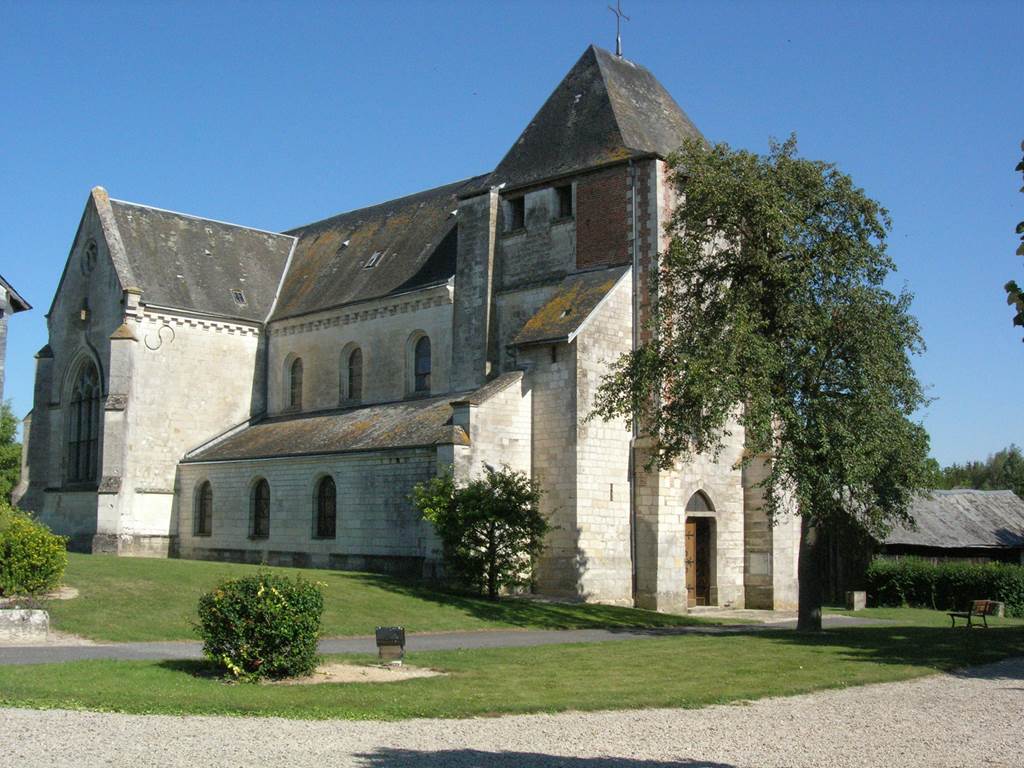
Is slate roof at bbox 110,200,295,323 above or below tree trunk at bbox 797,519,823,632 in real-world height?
above

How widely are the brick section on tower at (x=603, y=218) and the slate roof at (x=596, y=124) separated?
0.46 m

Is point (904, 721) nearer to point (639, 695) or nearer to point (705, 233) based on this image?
point (639, 695)

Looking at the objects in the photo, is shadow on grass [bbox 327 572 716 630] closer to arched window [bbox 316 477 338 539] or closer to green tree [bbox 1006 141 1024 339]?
arched window [bbox 316 477 338 539]

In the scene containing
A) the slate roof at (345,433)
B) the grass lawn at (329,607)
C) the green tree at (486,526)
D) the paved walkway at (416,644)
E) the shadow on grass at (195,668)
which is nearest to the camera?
the shadow on grass at (195,668)

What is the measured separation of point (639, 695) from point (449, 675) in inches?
114

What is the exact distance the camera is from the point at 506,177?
32.6m

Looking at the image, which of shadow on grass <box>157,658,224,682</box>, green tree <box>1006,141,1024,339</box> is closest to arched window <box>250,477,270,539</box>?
shadow on grass <box>157,658,224,682</box>

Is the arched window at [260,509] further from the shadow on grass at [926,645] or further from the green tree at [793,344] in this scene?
the shadow on grass at [926,645]

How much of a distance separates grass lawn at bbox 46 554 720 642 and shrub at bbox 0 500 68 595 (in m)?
0.54

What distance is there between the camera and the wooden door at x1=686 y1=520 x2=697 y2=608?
3088 cm

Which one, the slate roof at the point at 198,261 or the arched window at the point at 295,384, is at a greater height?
the slate roof at the point at 198,261

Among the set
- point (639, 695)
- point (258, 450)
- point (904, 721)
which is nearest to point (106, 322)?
point (258, 450)

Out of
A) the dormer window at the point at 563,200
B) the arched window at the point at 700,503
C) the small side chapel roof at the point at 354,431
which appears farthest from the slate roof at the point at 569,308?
the arched window at the point at 700,503

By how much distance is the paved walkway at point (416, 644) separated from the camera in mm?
16094
